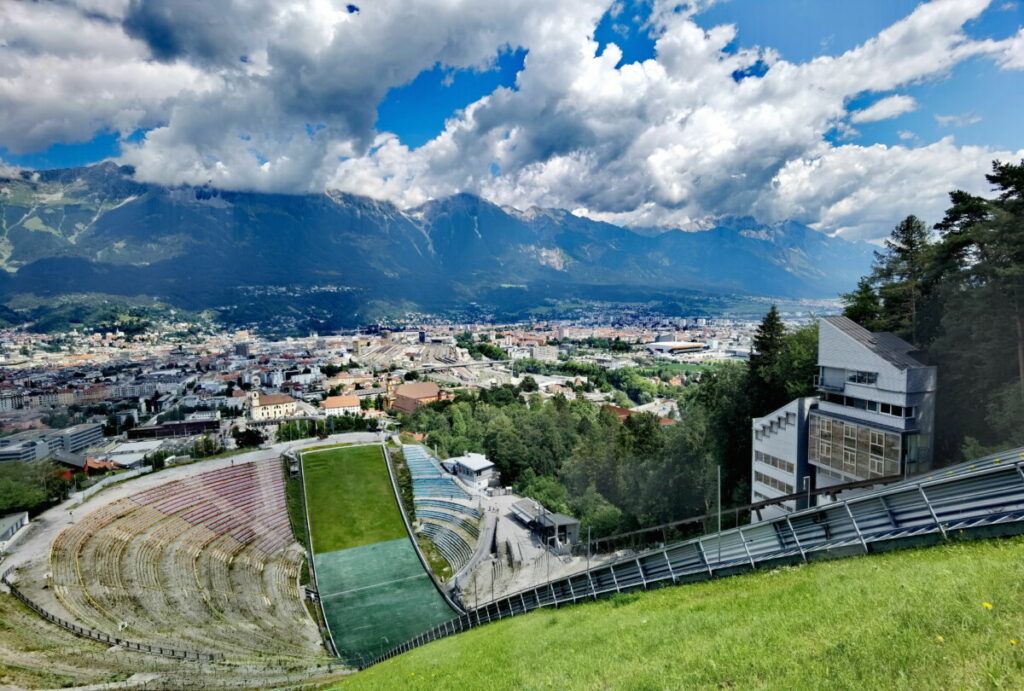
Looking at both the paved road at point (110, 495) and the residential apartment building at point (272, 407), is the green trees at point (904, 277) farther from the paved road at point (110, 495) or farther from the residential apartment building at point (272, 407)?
the residential apartment building at point (272, 407)

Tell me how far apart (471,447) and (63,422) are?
5905cm

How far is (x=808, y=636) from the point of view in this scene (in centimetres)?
497

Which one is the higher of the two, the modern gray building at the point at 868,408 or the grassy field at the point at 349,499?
the modern gray building at the point at 868,408

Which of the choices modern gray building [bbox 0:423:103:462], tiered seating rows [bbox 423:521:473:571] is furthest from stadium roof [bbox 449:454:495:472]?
modern gray building [bbox 0:423:103:462]

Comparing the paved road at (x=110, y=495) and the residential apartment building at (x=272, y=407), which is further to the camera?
the residential apartment building at (x=272, y=407)

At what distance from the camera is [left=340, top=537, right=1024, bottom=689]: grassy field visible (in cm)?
402

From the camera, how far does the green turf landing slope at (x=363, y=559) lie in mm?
21594

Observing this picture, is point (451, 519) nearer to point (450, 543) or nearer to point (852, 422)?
point (450, 543)

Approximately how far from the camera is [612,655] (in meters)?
6.07

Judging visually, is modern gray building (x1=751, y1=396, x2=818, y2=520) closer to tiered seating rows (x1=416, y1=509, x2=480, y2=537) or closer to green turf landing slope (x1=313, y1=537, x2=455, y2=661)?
green turf landing slope (x1=313, y1=537, x2=455, y2=661)

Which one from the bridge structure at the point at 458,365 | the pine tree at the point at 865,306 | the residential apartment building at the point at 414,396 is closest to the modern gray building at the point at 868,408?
the pine tree at the point at 865,306

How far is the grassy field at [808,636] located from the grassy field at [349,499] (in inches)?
898

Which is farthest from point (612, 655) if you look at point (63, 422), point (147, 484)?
point (63, 422)

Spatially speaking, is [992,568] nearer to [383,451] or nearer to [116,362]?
[383,451]
